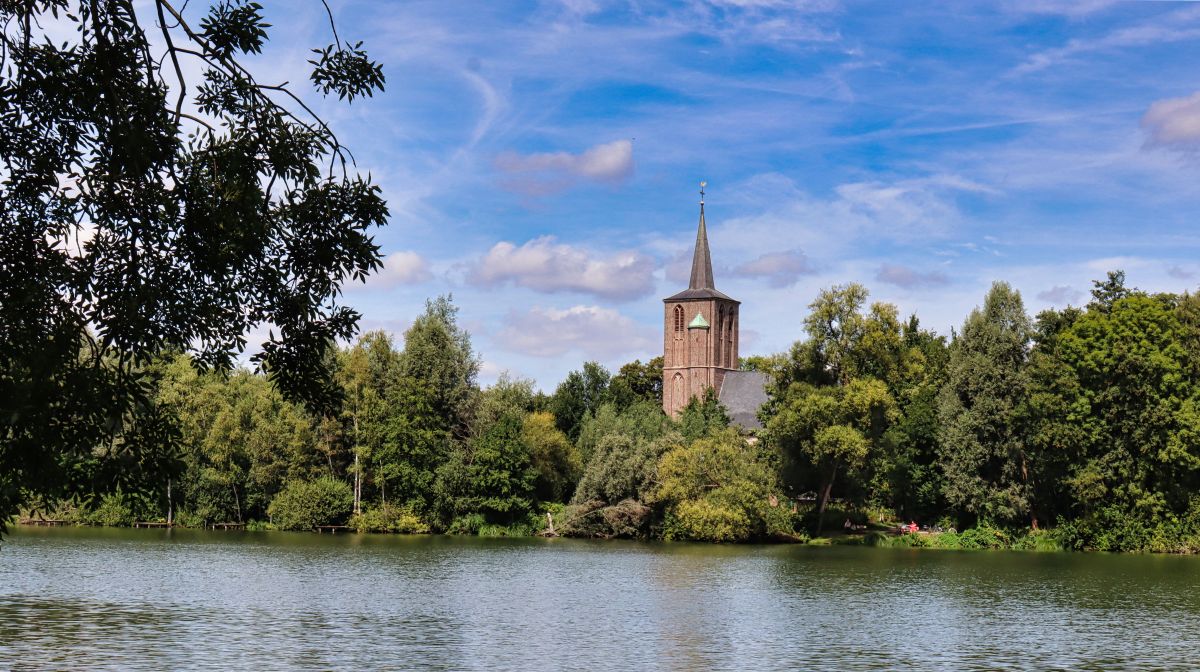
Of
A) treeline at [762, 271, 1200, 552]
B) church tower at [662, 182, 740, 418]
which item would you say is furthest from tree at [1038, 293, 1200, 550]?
church tower at [662, 182, 740, 418]

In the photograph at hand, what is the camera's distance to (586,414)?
90500 millimetres

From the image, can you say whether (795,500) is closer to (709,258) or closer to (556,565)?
(556,565)

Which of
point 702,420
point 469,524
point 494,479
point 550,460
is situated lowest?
point 469,524

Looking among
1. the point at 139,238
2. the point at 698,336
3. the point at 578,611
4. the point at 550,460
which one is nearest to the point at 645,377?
the point at 698,336

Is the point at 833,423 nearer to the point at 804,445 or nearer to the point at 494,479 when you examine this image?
the point at 804,445

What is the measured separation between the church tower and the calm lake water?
6759 cm

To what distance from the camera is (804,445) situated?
205 feet

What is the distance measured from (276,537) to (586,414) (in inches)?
1250

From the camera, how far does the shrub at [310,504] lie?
71.3 meters

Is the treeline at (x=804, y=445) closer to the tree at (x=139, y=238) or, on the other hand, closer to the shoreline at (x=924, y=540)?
the shoreline at (x=924, y=540)

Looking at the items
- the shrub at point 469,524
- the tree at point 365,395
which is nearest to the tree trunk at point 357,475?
the tree at point 365,395

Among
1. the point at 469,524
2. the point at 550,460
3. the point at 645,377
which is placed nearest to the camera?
the point at 469,524

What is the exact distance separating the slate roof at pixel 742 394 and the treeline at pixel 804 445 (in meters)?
31.1

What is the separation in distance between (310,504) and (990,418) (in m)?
39.3
